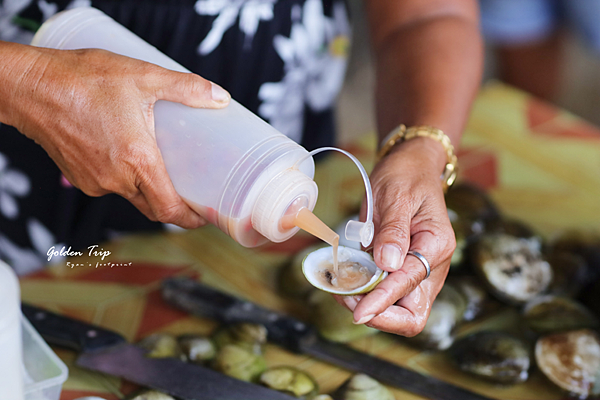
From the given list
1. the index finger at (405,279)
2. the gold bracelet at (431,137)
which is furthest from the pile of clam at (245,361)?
the gold bracelet at (431,137)

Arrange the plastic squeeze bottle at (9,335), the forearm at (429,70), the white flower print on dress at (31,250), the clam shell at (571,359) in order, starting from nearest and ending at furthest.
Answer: the plastic squeeze bottle at (9,335) < the clam shell at (571,359) < the forearm at (429,70) < the white flower print on dress at (31,250)

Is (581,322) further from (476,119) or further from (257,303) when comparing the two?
(476,119)

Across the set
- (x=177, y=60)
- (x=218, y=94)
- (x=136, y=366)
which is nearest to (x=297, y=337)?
(x=136, y=366)

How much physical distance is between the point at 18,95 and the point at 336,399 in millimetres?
362

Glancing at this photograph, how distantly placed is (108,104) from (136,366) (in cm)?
23

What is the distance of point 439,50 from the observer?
69 cm

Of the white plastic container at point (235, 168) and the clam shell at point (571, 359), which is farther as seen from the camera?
the clam shell at point (571, 359)

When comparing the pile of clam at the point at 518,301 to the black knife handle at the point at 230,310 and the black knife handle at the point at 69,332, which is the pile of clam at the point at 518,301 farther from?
the black knife handle at the point at 69,332

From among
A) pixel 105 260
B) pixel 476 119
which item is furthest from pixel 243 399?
pixel 476 119

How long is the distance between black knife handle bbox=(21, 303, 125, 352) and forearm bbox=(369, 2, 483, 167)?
0.38m

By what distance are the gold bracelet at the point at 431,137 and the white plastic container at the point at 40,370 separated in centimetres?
35

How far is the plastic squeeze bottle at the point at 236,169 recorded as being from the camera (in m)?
0.41

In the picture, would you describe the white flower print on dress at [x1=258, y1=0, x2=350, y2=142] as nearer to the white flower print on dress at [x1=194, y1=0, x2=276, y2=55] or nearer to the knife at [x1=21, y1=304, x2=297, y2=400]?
the white flower print on dress at [x1=194, y1=0, x2=276, y2=55]

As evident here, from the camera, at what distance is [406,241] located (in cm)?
45
